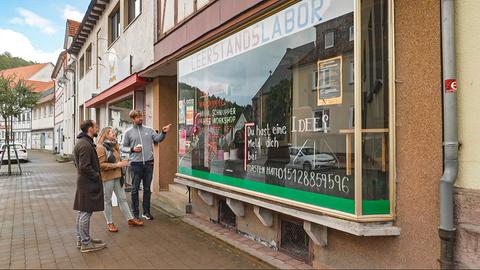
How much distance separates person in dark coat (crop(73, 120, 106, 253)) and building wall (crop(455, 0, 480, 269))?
4.12 meters

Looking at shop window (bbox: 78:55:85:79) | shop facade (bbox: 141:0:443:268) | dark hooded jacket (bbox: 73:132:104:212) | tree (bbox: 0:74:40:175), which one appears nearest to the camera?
shop facade (bbox: 141:0:443:268)

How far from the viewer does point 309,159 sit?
13.8 feet

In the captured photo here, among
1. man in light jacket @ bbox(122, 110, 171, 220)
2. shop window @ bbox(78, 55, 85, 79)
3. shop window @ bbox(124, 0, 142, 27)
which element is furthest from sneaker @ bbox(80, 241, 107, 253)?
shop window @ bbox(78, 55, 85, 79)

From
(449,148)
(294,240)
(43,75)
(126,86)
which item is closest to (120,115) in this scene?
(126,86)

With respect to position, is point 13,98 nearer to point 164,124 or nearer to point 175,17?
point 164,124

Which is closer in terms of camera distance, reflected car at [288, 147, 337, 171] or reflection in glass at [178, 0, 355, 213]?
reflection in glass at [178, 0, 355, 213]

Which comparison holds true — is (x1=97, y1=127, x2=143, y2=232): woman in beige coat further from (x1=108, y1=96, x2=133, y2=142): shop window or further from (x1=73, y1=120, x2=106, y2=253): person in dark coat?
(x1=108, y1=96, x2=133, y2=142): shop window

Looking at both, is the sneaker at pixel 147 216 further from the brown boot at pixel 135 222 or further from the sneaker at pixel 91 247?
the sneaker at pixel 91 247

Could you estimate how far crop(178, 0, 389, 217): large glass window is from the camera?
144 inches

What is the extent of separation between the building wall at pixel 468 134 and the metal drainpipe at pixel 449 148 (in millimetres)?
73

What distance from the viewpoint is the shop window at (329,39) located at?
12.9ft

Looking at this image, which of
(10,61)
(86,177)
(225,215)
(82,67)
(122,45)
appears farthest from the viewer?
(10,61)

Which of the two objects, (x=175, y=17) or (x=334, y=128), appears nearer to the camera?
(x=334, y=128)

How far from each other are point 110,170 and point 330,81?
3865 mm
